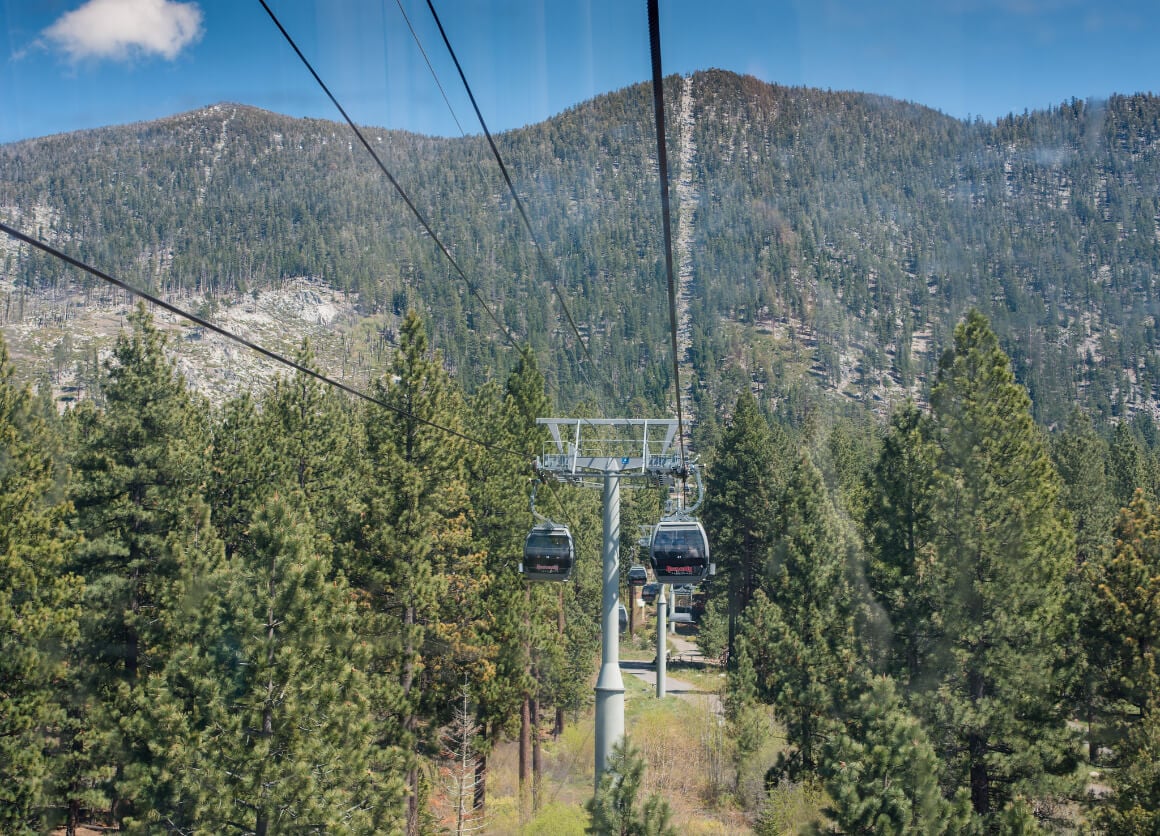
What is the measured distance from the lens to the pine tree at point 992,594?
2056 cm

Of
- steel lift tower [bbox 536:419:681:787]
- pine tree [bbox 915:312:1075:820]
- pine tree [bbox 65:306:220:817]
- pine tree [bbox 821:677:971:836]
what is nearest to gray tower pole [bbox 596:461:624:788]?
steel lift tower [bbox 536:419:681:787]

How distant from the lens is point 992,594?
69.0 feet

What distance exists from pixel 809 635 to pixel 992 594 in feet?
26.3

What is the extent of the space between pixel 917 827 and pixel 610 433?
66022 mm

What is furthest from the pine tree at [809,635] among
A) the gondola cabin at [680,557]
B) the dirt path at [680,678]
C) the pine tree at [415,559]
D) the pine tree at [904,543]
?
the gondola cabin at [680,557]

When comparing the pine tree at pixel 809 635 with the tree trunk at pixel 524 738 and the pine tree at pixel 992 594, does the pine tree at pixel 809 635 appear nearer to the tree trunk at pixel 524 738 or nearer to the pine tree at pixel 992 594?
the pine tree at pixel 992 594

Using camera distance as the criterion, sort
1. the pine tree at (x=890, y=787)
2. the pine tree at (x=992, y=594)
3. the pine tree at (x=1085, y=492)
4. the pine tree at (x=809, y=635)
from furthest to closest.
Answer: the pine tree at (x=1085, y=492) → the pine tree at (x=809, y=635) → the pine tree at (x=992, y=594) → the pine tree at (x=890, y=787)

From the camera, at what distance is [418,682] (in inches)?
917

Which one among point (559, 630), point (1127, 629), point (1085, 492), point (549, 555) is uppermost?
point (549, 555)

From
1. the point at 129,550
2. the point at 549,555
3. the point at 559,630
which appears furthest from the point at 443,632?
the point at 559,630

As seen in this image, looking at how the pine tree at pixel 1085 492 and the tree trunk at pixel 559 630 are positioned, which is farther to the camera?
the pine tree at pixel 1085 492

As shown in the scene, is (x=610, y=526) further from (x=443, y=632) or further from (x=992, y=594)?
(x=992, y=594)

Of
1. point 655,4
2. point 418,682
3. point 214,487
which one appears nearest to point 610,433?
point 214,487

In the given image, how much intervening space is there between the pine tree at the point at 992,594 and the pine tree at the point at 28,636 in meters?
18.4
